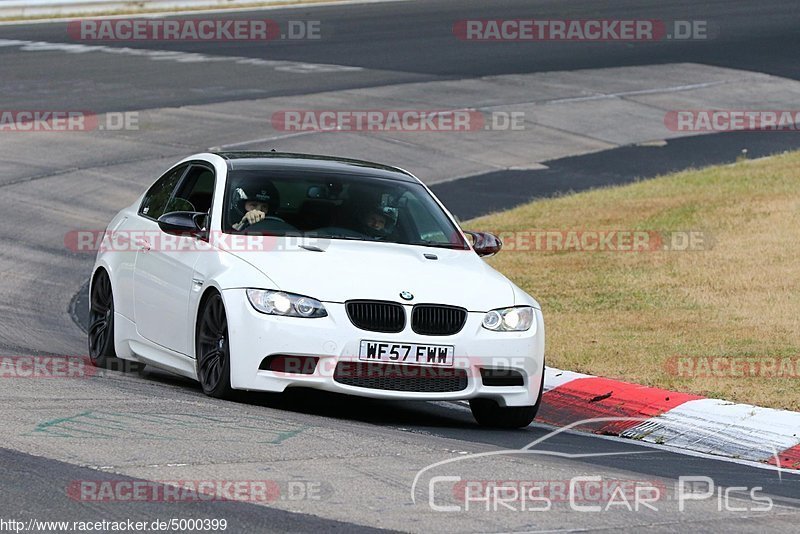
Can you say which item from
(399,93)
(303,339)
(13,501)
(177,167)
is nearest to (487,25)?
(399,93)

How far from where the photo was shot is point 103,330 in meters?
11.0

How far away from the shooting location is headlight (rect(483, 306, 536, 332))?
9.09m

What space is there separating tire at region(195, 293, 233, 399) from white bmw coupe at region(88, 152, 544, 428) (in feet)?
0.04

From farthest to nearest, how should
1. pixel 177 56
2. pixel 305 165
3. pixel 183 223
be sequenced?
pixel 177 56, pixel 305 165, pixel 183 223

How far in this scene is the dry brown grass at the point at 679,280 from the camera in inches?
443

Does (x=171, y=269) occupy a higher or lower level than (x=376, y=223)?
lower

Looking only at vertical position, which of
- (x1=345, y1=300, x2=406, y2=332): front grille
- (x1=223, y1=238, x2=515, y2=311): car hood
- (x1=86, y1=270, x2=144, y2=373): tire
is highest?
(x1=223, y1=238, x2=515, y2=311): car hood

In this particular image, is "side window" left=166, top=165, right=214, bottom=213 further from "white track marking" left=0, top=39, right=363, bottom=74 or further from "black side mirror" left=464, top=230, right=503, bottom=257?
"white track marking" left=0, top=39, right=363, bottom=74

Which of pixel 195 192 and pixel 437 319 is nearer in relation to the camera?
pixel 437 319

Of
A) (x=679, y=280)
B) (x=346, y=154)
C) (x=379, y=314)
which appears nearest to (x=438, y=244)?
(x=379, y=314)

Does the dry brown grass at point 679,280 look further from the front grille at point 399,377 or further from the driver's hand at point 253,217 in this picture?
the driver's hand at point 253,217

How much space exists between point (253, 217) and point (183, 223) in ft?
1.43

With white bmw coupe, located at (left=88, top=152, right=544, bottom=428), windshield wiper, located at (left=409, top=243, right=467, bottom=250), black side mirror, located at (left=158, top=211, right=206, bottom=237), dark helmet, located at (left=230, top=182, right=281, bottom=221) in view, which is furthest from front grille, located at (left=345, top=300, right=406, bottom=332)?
black side mirror, located at (left=158, top=211, right=206, bottom=237)

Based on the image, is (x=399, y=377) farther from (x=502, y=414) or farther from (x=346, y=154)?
(x=346, y=154)
